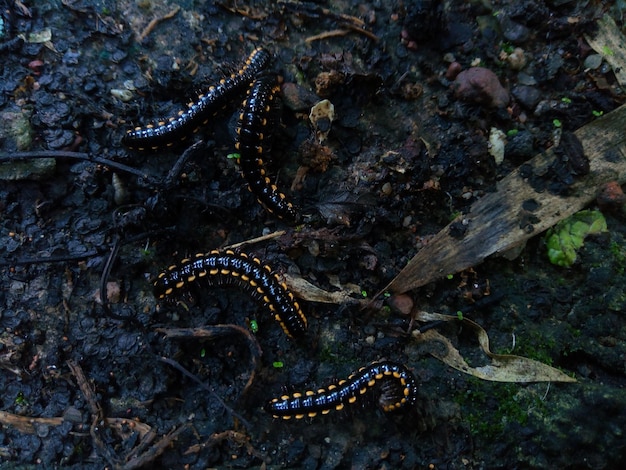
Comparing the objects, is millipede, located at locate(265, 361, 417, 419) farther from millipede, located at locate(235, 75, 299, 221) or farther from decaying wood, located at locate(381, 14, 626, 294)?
millipede, located at locate(235, 75, 299, 221)

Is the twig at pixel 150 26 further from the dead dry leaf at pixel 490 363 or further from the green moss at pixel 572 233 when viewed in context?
the green moss at pixel 572 233

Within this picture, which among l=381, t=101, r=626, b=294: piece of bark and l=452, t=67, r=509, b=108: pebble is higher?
l=452, t=67, r=509, b=108: pebble

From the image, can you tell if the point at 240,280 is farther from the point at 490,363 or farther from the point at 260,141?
the point at 490,363

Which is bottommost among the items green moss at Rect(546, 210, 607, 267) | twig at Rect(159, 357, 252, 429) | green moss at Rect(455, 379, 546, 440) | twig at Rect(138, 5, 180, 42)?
twig at Rect(159, 357, 252, 429)

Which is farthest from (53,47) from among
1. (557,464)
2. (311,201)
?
(557,464)

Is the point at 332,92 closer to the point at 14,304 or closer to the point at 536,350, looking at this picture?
the point at 536,350

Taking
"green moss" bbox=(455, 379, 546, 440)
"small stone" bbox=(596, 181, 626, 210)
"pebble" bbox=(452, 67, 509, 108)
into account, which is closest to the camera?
"green moss" bbox=(455, 379, 546, 440)

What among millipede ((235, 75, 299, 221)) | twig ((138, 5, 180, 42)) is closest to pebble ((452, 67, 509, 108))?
millipede ((235, 75, 299, 221))
